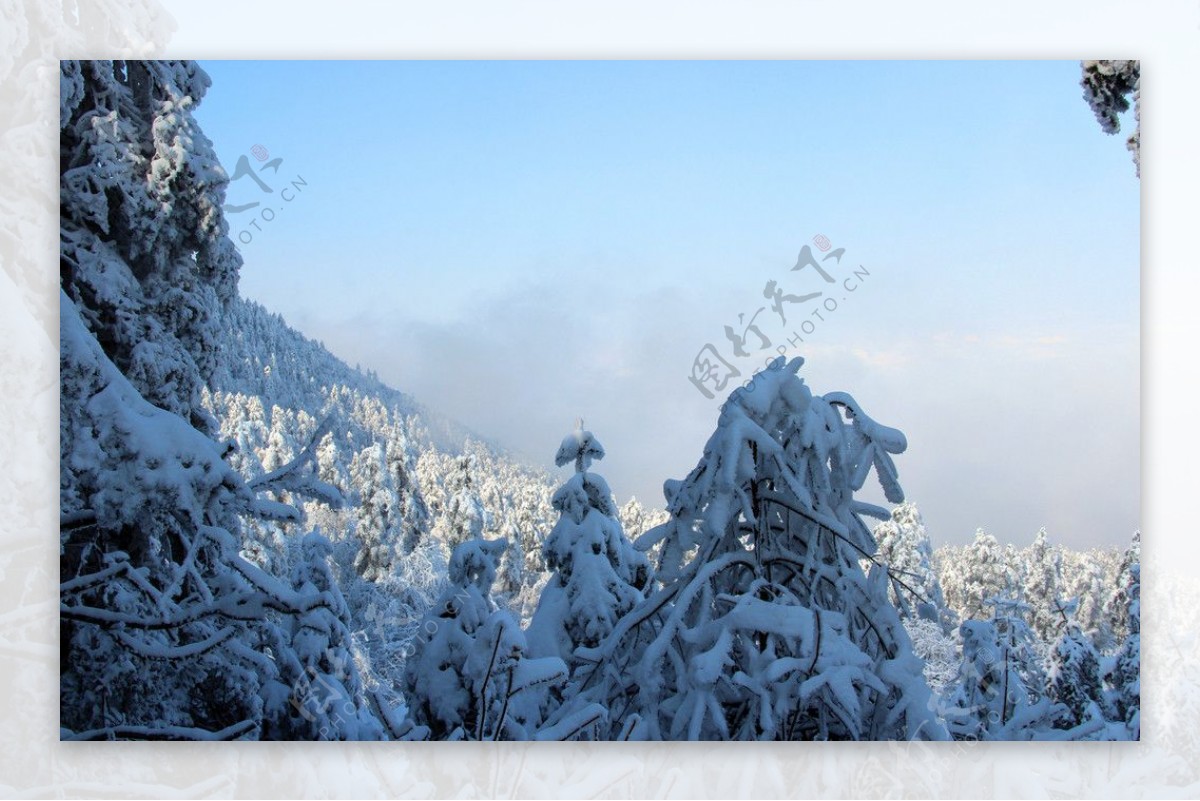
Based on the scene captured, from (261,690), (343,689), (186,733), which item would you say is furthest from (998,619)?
(186,733)

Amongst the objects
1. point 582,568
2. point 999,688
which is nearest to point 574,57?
point 582,568

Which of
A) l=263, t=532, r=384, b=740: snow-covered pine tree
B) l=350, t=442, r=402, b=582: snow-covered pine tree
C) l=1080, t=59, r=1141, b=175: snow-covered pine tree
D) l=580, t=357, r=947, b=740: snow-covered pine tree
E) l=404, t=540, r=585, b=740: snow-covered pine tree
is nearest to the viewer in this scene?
l=580, t=357, r=947, b=740: snow-covered pine tree

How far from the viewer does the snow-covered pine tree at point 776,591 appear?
450 centimetres

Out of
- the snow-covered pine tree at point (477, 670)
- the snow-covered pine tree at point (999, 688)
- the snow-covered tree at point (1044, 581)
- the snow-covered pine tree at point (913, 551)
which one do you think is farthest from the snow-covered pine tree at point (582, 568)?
the snow-covered tree at point (1044, 581)

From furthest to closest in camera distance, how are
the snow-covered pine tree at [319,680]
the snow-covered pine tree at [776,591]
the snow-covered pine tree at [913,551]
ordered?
1. the snow-covered pine tree at [913,551]
2. the snow-covered pine tree at [319,680]
3. the snow-covered pine tree at [776,591]

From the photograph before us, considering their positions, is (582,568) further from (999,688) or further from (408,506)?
(408,506)

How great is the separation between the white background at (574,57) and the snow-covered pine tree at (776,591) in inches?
16.2

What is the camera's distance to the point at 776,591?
15.5ft

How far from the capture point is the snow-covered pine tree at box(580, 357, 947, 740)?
4.50 metres

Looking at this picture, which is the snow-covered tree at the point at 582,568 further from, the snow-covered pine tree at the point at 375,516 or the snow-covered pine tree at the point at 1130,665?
the snow-covered pine tree at the point at 375,516

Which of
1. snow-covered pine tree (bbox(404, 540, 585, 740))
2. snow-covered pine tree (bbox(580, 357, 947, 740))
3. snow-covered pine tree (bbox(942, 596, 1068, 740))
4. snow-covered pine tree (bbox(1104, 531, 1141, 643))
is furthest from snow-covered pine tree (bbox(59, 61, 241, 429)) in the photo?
snow-covered pine tree (bbox(1104, 531, 1141, 643))

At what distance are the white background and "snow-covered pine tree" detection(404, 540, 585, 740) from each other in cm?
15

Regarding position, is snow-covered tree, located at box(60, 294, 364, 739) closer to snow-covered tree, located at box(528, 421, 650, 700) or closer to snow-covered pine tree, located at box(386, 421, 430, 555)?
snow-covered tree, located at box(528, 421, 650, 700)

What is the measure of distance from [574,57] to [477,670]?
3.12 metres
